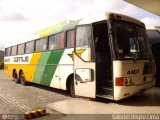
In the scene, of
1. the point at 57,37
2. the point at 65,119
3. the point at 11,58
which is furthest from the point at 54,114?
the point at 11,58

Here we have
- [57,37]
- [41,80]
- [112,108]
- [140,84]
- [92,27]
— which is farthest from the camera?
[41,80]

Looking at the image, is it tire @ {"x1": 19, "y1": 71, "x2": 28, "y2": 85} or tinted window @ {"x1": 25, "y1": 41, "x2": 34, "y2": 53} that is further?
tire @ {"x1": 19, "y1": 71, "x2": 28, "y2": 85}

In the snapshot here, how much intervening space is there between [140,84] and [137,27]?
211 cm

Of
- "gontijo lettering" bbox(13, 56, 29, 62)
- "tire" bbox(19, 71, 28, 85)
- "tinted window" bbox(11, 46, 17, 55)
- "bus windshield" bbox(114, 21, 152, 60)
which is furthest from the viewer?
"tinted window" bbox(11, 46, 17, 55)

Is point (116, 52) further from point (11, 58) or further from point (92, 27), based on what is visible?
point (11, 58)

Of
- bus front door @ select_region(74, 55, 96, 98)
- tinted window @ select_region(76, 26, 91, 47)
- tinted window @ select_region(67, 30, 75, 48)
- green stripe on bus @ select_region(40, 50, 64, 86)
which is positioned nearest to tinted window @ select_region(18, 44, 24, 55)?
green stripe on bus @ select_region(40, 50, 64, 86)

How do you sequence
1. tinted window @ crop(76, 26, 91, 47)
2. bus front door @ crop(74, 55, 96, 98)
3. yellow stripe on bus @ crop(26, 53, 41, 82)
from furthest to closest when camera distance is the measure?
yellow stripe on bus @ crop(26, 53, 41, 82) → tinted window @ crop(76, 26, 91, 47) → bus front door @ crop(74, 55, 96, 98)

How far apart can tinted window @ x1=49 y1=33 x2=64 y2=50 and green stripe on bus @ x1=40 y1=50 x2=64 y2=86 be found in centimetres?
24

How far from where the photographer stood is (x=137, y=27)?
28.7 ft

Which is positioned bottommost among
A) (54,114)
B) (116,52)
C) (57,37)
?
(54,114)

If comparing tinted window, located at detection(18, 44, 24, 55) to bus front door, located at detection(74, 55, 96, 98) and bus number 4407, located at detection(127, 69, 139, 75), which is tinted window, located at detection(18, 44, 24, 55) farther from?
bus number 4407, located at detection(127, 69, 139, 75)

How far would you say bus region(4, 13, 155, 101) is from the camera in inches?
301

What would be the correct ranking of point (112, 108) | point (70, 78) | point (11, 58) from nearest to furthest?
1. point (112, 108)
2. point (70, 78)
3. point (11, 58)

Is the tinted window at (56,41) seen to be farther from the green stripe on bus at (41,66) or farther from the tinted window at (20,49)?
the tinted window at (20,49)
